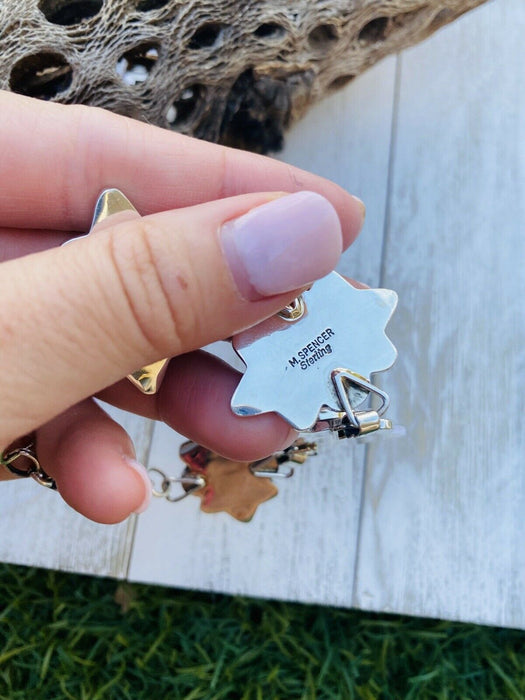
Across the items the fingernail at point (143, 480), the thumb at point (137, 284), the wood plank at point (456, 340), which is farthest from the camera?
the wood plank at point (456, 340)

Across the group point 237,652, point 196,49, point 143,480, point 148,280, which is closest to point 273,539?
point 237,652

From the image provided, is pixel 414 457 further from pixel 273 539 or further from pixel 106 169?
pixel 106 169

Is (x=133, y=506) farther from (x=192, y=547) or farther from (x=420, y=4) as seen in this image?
(x=420, y=4)

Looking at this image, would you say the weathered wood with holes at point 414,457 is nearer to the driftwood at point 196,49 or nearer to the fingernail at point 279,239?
the driftwood at point 196,49

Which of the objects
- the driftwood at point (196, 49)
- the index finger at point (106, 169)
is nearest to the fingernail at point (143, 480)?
the index finger at point (106, 169)

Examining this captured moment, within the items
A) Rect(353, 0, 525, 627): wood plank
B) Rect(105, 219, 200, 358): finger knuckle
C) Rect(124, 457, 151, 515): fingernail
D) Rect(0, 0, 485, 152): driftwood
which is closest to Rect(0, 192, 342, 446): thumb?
Rect(105, 219, 200, 358): finger knuckle

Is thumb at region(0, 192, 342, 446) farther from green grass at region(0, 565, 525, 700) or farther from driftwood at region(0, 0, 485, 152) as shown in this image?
green grass at region(0, 565, 525, 700)
